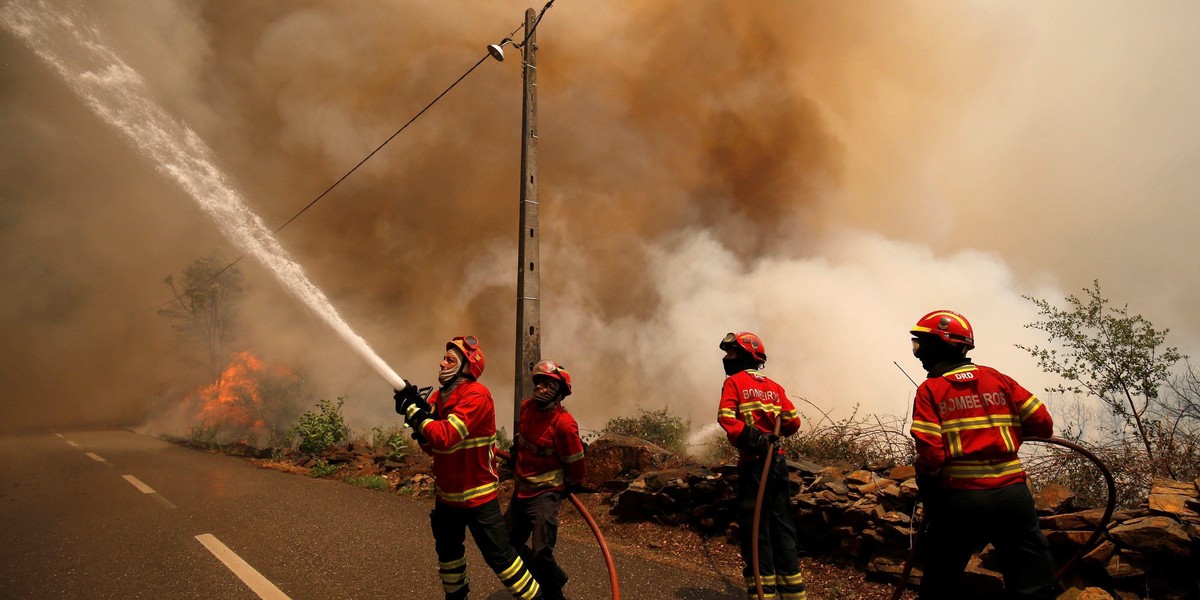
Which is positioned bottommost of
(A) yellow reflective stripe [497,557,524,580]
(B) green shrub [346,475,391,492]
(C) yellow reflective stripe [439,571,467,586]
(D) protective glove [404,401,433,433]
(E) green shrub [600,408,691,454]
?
(C) yellow reflective stripe [439,571,467,586]

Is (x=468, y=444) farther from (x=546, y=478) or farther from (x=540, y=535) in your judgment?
(x=540, y=535)

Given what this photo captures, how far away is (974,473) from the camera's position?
111 inches

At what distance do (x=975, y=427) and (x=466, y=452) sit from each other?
103 inches

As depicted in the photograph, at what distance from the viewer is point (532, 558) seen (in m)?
3.57

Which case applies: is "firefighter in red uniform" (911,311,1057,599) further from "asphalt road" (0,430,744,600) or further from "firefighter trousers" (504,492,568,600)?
"firefighter trousers" (504,492,568,600)

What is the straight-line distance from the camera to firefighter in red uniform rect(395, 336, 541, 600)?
324 centimetres

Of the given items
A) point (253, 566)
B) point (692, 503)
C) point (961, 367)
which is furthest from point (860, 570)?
point (253, 566)

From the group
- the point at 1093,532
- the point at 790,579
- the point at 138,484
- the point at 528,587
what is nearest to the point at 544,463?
the point at 528,587

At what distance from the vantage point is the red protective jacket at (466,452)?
10.8ft

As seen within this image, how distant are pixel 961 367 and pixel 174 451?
1584cm

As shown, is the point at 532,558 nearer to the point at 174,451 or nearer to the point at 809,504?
the point at 809,504

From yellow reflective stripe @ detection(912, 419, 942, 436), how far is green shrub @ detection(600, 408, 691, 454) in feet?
25.0

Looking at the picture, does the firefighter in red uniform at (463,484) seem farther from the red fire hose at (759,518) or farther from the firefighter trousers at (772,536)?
the firefighter trousers at (772,536)

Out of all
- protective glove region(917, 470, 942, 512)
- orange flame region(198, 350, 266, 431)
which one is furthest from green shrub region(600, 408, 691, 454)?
orange flame region(198, 350, 266, 431)
